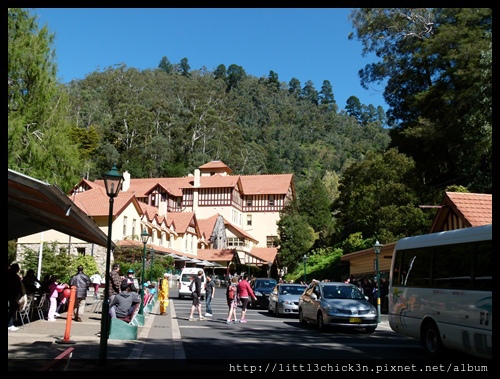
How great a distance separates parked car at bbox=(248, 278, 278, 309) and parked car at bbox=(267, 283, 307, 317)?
142 inches

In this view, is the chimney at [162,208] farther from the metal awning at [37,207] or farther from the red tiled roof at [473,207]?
the metal awning at [37,207]

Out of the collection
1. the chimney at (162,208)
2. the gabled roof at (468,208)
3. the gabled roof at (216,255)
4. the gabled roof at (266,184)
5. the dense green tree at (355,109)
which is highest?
the dense green tree at (355,109)

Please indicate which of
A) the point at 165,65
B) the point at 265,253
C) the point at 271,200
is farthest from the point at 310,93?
the point at 265,253

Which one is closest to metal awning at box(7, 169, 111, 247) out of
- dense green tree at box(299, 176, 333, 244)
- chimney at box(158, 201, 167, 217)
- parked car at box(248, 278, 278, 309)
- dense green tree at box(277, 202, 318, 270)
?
parked car at box(248, 278, 278, 309)

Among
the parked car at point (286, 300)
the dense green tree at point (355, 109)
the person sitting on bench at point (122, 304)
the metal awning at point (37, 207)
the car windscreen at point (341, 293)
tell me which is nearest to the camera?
the metal awning at point (37, 207)

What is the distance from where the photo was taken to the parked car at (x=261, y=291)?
28891 mm

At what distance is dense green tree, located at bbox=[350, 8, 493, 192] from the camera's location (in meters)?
31.2

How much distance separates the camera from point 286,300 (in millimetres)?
23219

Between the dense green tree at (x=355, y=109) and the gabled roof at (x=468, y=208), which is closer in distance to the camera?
the gabled roof at (x=468, y=208)

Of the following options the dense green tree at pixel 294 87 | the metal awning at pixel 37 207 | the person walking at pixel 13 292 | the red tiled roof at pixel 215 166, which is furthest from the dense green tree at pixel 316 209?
the dense green tree at pixel 294 87

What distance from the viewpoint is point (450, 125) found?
119 ft

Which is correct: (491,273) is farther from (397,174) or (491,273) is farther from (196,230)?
(196,230)

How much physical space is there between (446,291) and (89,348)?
23.9 ft

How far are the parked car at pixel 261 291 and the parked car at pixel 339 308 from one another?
10.3m
